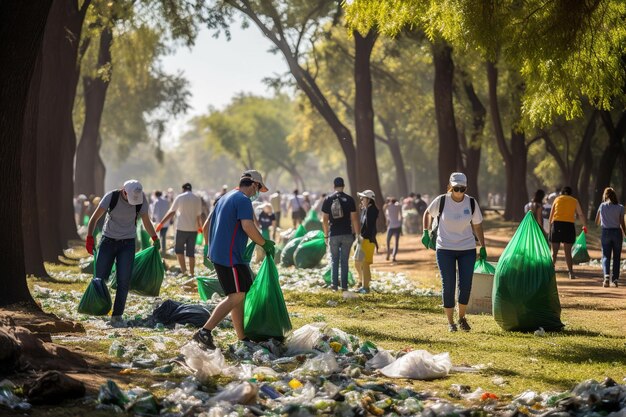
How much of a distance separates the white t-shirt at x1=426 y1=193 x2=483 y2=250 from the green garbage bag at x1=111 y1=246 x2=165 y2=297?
425 centimetres

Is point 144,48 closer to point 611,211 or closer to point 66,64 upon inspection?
point 66,64

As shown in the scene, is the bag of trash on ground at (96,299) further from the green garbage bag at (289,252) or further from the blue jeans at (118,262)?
the green garbage bag at (289,252)

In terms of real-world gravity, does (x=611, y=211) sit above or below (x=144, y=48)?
below

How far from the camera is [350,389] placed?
316 inches

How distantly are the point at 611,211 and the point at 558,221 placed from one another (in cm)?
196

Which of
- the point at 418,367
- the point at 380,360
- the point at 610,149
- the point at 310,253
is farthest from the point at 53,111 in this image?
the point at 610,149

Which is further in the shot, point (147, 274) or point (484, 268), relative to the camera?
point (147, 274)

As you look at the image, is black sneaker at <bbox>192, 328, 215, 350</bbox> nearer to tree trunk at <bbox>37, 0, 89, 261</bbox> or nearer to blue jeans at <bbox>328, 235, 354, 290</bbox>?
blue jeans at <bbox>328, 235, 354, 290</bbox>

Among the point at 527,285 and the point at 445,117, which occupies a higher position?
the point at 445,117

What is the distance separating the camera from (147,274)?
45.3 feet

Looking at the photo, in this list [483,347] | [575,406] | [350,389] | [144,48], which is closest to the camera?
[575,406]

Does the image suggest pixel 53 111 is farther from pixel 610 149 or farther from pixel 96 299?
pixel 610 149

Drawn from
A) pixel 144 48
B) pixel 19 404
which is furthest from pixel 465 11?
pixel 144 48

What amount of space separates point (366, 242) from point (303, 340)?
23.6 feet
